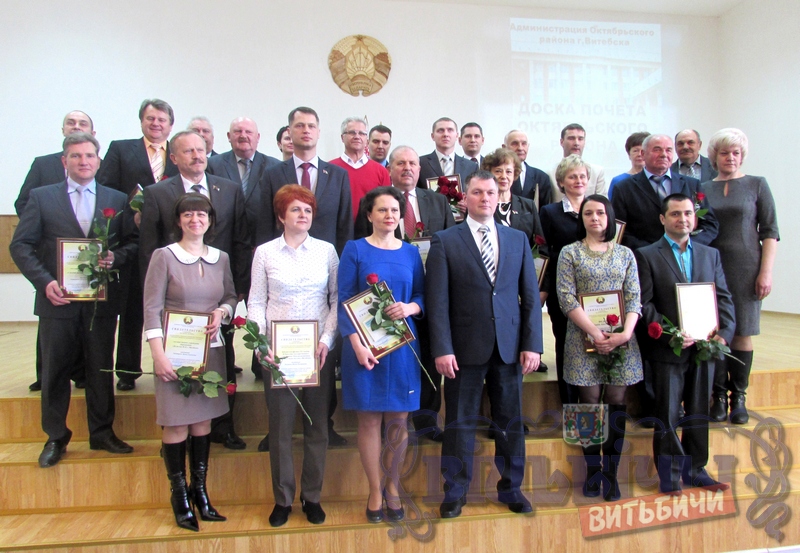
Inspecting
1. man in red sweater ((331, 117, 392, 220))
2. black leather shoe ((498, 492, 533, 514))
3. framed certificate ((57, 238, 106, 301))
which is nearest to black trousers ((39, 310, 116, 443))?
framed certificate ((57, 238, 106, 301))

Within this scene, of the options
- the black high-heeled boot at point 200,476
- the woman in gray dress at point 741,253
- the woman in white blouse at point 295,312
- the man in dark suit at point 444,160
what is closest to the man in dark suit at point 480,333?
the woman in white blouse at point 295,312

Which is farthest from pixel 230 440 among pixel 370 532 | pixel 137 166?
pixel 137 166

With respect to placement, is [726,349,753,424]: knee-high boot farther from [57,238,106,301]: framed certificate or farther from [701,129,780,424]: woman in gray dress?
[57,238,106,301]: framed certificate

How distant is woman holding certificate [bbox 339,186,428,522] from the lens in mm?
2451

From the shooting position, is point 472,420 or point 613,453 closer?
point 472,420

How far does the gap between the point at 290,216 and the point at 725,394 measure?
2.74 m

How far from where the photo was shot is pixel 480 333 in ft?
8.30

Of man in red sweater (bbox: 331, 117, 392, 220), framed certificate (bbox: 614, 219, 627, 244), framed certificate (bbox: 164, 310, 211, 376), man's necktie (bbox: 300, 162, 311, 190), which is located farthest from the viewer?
man in red sweater (bbox: 331, 117, 392, 220)

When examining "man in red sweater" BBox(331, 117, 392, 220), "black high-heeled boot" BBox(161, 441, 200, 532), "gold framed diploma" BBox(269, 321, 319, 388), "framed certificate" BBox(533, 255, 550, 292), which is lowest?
"black high-heeled boot" BBox(161, 441, 200, 532)

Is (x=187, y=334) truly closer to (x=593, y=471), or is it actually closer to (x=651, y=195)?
(x=593, y=471)

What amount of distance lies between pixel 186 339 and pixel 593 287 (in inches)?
77.9

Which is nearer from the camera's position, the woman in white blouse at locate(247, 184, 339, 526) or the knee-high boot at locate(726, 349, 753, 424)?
the woman in white blouse at locate(247, 184, 339, 526)

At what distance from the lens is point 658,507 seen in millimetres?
2709

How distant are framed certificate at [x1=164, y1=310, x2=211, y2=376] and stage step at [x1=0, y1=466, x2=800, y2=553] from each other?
2.60ft
